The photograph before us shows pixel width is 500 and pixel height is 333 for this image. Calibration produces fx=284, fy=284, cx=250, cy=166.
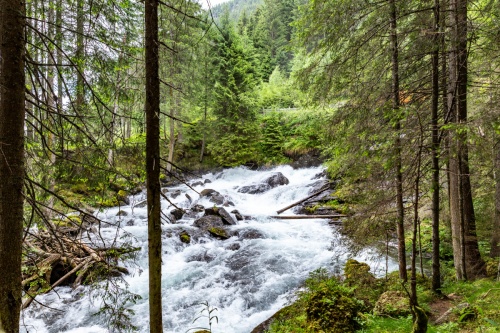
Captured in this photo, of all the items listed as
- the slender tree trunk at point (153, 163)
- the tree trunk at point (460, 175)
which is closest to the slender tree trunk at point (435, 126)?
the tree trunk at point (460, 175)

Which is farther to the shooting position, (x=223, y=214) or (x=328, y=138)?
(x=223, y=214)

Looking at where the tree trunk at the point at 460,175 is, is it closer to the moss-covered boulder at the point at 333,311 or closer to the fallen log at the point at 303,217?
the moss-covered boulder at the point at 333,311

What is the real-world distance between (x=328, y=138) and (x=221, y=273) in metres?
5.08

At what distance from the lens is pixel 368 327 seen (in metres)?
4.36

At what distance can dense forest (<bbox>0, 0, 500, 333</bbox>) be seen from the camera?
2908 mm

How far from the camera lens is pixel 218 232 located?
439 inches

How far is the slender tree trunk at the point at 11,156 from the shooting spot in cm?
251

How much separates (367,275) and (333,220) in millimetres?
5389

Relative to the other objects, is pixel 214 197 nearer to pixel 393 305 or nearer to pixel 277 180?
pixel 277 180

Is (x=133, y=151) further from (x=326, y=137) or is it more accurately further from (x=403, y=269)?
(x=403, y=269)

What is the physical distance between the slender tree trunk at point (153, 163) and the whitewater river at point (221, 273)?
0.78 meters

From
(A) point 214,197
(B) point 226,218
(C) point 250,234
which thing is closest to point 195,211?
(A) point 214,197

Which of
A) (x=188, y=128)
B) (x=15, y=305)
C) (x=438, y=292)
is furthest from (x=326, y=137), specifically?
(x=188, y=128)

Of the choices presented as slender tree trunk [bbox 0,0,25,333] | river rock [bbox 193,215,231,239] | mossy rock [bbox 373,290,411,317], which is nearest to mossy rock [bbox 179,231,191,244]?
river rock [bbox 193,215,231,239]
